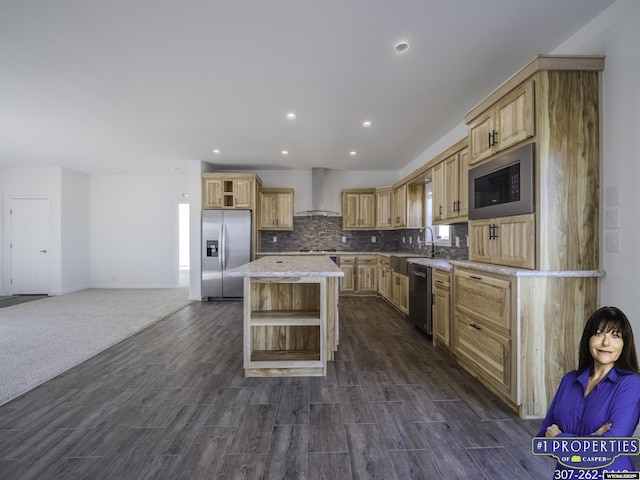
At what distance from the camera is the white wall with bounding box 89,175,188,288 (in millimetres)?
6805

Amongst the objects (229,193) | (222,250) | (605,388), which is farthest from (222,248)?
(605,388)

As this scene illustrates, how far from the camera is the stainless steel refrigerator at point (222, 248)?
18.0ft

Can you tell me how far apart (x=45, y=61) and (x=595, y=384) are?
4.17 m

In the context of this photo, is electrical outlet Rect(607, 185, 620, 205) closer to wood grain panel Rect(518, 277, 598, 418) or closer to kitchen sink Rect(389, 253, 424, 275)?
wood grain panel Rect(518, 277, 598, 418)

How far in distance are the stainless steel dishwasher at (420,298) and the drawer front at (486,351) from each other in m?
0.69

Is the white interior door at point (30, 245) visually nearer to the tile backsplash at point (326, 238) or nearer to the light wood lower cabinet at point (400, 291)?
the tile backsplash at point (326, 238)

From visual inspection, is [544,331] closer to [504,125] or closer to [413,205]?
[504,125]

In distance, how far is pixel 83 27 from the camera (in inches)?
81.2

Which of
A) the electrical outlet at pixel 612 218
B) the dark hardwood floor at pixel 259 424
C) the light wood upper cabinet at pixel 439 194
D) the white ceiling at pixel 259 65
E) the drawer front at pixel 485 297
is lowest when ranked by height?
the dark hardwood floor at pixel 259 424

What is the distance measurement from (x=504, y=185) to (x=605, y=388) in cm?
165

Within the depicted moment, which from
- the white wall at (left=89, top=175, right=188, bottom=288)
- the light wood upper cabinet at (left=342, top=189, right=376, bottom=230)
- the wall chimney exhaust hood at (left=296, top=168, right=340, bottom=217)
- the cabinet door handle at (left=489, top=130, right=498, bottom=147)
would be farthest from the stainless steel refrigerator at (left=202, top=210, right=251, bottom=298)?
the cabinet door handle at (left=489, top=130, right=498, bottom=147)

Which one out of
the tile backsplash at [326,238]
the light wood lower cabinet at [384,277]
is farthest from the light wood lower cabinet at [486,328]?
the tile backsplash at [326,238]

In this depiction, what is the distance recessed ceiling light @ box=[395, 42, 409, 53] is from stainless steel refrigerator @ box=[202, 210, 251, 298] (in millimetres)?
4038

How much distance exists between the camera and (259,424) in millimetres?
1827
